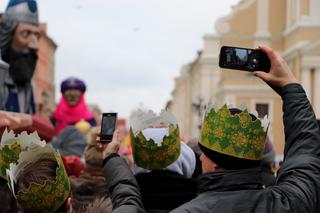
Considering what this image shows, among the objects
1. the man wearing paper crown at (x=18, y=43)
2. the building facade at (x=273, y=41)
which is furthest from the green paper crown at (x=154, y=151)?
the building facade at (x=273, y=41)

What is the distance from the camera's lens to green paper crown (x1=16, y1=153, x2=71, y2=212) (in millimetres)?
3053

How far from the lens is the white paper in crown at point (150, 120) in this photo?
362cm

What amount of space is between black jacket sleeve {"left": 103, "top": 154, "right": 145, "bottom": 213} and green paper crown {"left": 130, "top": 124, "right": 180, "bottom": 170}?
0.33ft

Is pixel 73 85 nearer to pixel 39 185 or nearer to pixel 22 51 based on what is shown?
A: pixel 22 51

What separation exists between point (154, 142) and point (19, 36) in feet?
8.59

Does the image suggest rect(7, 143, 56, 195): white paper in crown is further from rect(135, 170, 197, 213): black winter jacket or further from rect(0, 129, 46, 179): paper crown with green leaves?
rect(135, 170, 197, 213): black winter jacket

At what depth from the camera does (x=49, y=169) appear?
3146 millimetres

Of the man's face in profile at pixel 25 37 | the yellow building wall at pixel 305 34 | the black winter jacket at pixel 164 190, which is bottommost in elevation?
the black winter jacket at pixel 164 190

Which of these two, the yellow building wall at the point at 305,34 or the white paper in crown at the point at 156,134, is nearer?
the white paper in crown at the point at 156,134

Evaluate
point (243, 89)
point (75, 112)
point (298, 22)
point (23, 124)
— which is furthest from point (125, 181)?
point (243, 89)

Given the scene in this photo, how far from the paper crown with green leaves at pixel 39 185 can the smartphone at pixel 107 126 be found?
36 cm

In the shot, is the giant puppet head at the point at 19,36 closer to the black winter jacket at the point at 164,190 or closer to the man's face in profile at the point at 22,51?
the man's face in profile at the point at 22,51

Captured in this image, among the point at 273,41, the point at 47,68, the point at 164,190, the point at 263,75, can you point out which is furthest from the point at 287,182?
the point at 47,68

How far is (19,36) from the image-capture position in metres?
5.86
